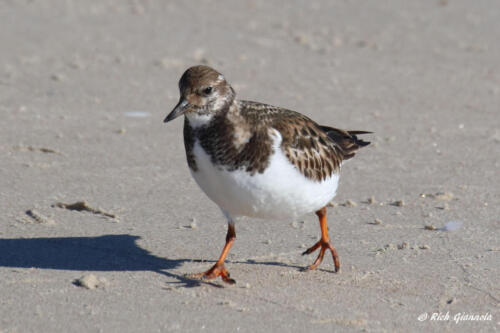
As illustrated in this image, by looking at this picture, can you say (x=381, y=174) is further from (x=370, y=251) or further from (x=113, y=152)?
(x=113, y=152)

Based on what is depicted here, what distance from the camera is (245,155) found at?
15.3ft

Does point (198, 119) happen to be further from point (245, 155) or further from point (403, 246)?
point (403, 246)

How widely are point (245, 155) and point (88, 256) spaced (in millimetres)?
1368

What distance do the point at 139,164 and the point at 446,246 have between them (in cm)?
267

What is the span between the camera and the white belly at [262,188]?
15.3 feet

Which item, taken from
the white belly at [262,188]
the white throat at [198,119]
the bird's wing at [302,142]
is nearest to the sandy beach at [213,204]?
the white belly at [262,188]

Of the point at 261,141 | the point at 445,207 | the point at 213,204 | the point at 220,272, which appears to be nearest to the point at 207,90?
the point at 261,141

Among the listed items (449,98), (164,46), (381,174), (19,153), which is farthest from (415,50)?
(19,153)

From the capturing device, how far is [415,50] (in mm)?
10453

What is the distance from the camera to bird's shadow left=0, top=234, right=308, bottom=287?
5211 millimetres

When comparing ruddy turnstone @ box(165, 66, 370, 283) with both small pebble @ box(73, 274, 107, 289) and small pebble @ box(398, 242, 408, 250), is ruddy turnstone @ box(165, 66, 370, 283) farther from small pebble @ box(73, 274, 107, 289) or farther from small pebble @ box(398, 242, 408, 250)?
small pebble @ box(398, 242, 408, 250)

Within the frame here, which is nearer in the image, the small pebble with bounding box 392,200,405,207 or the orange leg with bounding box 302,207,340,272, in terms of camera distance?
the orange leg with bounding box 302,207,340,272

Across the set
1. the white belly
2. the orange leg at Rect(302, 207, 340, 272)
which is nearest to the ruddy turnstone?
the white belly

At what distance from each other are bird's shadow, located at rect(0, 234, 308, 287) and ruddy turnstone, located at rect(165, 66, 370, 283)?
12.7 inches
